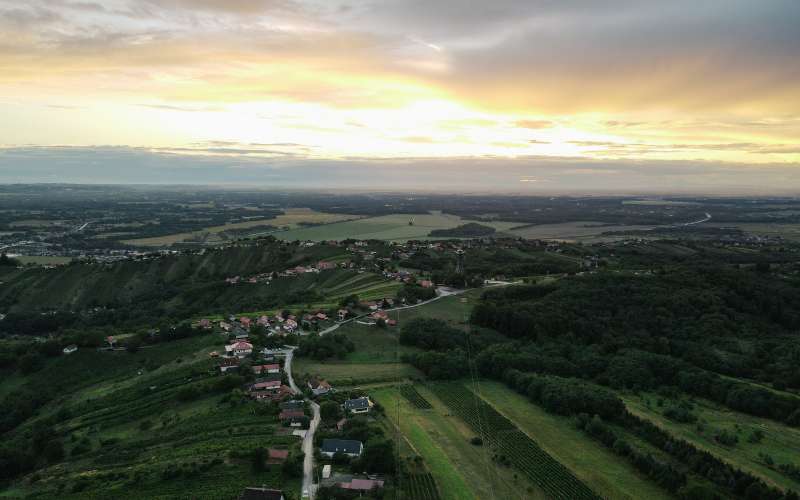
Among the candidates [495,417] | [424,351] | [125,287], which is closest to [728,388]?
[495,417]

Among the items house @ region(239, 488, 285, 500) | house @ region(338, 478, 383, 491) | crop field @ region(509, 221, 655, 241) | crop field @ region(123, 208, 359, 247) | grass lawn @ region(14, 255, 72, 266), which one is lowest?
grass lawn @ region(14, 255, 72, 266)

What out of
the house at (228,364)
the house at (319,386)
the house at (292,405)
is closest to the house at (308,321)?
the house at (228,364)

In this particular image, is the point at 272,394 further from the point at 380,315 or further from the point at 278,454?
the point at 380,315

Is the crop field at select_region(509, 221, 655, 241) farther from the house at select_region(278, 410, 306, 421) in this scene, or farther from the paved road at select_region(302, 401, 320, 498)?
the paved road at select_region(302, 401, 320, 498)

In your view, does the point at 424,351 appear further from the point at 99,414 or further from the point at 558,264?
the point at 558,264

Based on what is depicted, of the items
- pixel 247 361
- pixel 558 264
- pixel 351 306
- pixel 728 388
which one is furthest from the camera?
pixel 558 264

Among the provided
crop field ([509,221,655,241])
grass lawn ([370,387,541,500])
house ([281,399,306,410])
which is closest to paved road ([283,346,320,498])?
house ([281,399,306,410])

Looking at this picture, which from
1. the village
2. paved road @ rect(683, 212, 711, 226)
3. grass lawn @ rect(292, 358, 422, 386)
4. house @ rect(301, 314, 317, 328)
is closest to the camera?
the village
